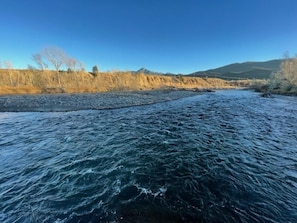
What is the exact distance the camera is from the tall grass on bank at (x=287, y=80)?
1635 inches

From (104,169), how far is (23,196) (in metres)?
2.65

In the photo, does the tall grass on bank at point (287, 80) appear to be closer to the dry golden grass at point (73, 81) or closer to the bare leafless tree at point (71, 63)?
the dry golden grass at point (73, 81)

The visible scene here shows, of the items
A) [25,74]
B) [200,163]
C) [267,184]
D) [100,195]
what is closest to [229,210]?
[267,184]

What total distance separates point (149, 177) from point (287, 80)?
53.0 meters

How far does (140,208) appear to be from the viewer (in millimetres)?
4684

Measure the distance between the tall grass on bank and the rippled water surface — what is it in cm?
3987

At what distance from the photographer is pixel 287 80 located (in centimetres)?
4434

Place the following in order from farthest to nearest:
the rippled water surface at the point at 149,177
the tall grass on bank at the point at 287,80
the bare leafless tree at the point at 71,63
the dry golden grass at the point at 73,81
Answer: the bare leafless tree at the point at 71,63 → the dry golden grass at the point at 73,81 → the tall grass on bank at the point at 287,80 → the rippled water surface at the point at 149,177

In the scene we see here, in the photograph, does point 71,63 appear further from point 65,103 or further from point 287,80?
point 287,80

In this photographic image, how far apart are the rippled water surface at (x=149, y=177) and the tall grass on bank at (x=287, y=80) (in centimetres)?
3987

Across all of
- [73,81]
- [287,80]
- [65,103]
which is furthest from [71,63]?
[287,80]

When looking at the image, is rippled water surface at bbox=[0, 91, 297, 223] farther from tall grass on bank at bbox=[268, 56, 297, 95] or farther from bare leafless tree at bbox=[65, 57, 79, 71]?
bare leafless tree at bbox=[65, 57, 79, 71]

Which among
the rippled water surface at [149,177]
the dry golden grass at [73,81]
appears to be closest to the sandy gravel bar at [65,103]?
the rippled water surface at [149,177]

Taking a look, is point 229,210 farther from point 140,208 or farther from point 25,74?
point 25,74
